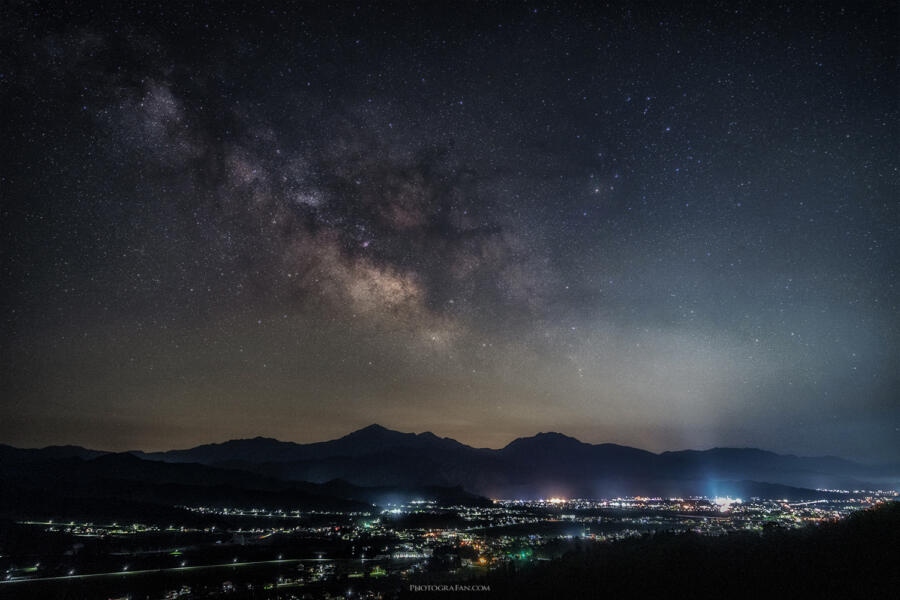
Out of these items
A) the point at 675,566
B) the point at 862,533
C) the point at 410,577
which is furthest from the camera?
the point at 410,577

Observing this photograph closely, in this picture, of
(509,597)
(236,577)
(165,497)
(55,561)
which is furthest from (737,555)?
(165,497)

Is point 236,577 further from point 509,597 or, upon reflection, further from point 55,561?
point 509,597

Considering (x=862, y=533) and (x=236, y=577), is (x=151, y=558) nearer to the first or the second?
(x=236, y=577)

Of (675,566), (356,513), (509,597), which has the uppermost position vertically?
(675,566)

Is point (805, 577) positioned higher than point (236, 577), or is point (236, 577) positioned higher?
point (805, 577)

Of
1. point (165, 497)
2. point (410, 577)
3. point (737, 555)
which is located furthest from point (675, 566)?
point (165, 497)

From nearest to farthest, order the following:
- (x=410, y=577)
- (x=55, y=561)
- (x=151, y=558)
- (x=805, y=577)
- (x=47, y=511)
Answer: (x=805, y=577) → (x=410, y=577) → (x=55, y=561) → (x=151, y=558) → (x=47, y=511)

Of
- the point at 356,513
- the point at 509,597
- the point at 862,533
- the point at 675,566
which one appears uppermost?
the point at 862,533

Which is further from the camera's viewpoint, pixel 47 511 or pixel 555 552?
pixel 47 511

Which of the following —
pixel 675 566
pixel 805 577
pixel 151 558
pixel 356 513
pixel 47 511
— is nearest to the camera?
pixel 805 577
